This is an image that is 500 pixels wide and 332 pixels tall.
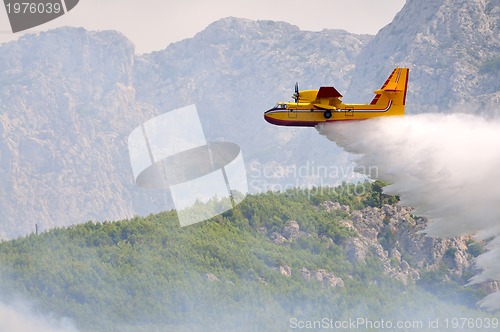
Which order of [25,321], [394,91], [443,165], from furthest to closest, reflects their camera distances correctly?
1. [25,321]
2. [394,91]
3. [443,165]

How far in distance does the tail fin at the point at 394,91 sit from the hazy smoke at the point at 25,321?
46128mm

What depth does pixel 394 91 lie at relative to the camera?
266 ft

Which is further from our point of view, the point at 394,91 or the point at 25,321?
the point at 25,321

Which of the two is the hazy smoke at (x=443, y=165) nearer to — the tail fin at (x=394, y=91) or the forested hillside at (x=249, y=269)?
the tail fin at (x=394, y=91)

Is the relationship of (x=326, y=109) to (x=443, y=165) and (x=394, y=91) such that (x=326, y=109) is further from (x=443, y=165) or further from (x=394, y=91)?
(x=443, y=165)

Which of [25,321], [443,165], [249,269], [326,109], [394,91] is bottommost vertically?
[249,269]

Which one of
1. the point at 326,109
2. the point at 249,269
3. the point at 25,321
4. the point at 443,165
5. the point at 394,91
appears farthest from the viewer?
the point at 249,269

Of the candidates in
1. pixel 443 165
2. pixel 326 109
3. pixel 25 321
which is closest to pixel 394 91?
pixel 326 109

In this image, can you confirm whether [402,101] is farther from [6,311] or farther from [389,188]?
[6,311]

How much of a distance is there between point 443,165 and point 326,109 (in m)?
9.20

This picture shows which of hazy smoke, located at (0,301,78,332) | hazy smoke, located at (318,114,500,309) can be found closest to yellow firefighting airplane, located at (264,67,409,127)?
hazy smoke, located at (318,114,500,309)

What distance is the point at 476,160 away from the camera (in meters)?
71.8

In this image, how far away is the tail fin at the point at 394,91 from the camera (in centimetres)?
8081

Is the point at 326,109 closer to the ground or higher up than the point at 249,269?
higher up
